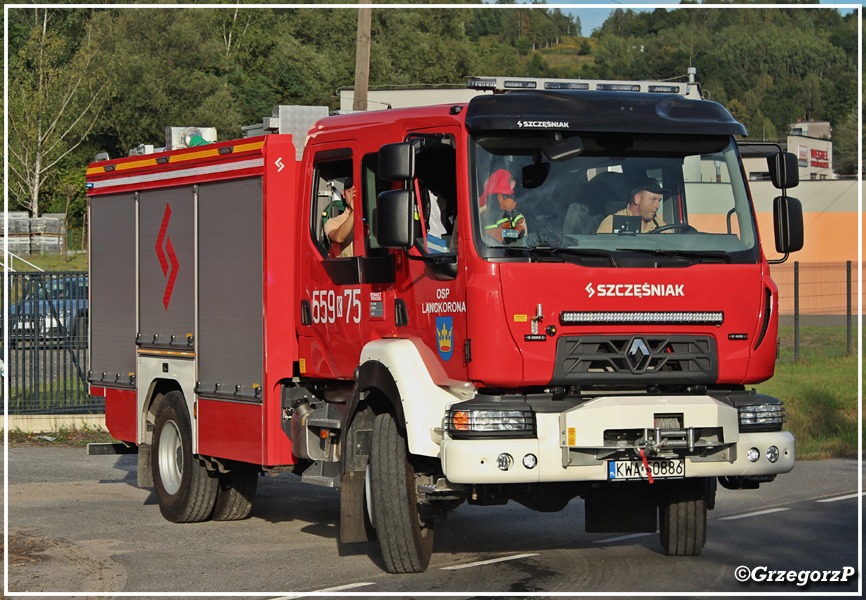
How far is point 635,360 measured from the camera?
7336 millimetres

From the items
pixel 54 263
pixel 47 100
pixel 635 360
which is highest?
pixel 47 100

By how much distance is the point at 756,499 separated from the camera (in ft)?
38.5

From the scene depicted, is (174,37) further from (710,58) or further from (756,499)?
(710,58)

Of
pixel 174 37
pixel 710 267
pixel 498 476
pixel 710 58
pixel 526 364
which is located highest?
pixel 710 58

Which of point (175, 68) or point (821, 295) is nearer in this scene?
point (821, 295)

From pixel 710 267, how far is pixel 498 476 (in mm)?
1966

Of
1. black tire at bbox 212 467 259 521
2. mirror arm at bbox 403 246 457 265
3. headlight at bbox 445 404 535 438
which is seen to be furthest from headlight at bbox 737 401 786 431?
black tire at bbox 212 467 259 521

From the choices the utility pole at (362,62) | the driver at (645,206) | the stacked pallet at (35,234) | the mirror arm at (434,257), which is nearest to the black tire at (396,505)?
the mirror arm at (434,257)

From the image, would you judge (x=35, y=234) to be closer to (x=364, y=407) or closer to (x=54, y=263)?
(x=54, y=263)

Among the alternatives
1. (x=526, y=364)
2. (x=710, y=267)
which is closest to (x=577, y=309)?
(x=526, y=364)

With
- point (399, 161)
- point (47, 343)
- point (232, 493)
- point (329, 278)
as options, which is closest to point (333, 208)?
point (329, 278)

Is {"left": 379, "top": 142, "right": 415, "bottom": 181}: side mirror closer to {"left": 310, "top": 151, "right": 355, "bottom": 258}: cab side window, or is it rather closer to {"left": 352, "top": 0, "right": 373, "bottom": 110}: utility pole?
{"left": 310, "top": 151, "right": 355, "bottom": 258}: cab side window

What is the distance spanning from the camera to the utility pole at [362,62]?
755 inches

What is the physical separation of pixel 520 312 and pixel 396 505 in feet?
5.38
